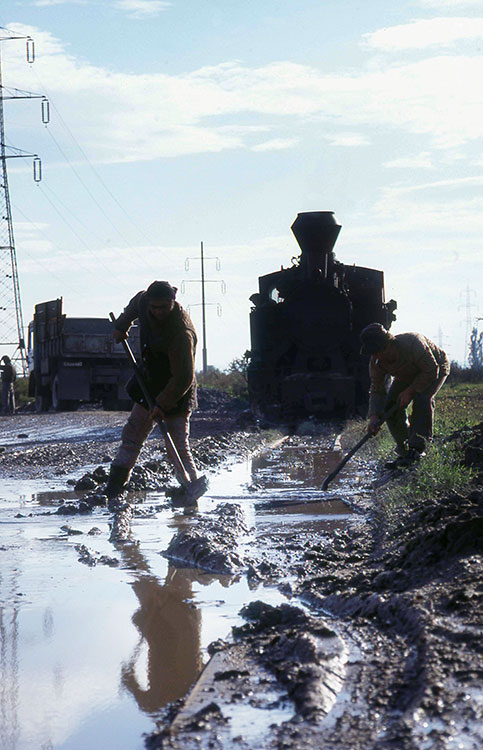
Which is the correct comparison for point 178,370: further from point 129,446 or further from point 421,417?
point 421,417

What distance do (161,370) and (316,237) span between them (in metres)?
12.2

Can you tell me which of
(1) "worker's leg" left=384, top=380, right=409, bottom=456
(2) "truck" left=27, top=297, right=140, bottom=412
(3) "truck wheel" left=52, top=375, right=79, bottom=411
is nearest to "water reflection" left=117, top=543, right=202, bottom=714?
(1) "worker's leg" left=384, top=380, right=409, bottom=456

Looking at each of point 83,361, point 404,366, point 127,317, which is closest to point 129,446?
point 127,317

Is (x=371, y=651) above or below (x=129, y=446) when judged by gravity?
below

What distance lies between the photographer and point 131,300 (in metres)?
8.30

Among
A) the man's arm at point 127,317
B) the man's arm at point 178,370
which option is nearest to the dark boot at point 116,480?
the man's arm at point 178,370

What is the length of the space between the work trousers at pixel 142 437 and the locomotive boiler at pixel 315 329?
11049mm

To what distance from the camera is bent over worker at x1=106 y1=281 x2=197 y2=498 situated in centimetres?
801

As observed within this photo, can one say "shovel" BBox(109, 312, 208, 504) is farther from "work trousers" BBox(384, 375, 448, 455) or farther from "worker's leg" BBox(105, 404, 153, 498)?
"work trousers" BBox(384, 375, 448, 455)

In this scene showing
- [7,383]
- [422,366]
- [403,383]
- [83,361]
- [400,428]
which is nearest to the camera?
[422,366]

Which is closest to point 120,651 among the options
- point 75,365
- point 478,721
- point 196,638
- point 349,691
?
point 196,638

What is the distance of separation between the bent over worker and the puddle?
33.6 inches

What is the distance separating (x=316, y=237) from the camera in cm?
2008

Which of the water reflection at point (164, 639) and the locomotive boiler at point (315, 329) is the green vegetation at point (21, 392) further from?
the water reflection at point (164, 639)
